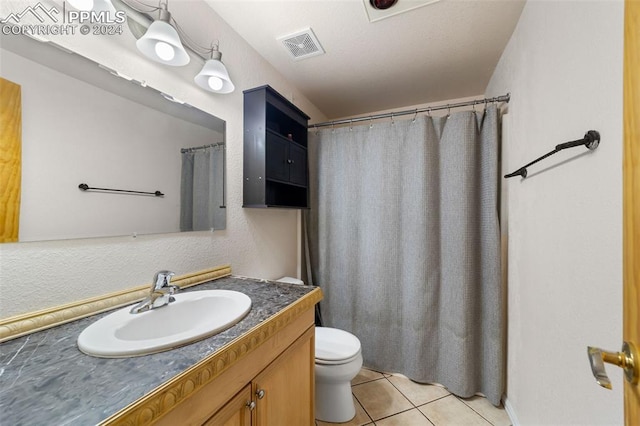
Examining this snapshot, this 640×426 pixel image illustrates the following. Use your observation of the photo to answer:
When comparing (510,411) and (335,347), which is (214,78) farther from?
(510,411)

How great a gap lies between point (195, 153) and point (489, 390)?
2.24 m

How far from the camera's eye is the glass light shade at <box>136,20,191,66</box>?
3.06ft

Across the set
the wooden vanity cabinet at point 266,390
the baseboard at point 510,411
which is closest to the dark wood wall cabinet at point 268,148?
the wooden vanity cabinet at point 266,390

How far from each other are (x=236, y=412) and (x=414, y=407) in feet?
4.42

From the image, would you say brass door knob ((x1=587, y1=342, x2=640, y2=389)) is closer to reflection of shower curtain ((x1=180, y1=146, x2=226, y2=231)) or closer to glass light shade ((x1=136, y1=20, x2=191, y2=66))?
reflection of shower curtain ((x1=180, y1=146, x2=226, y2=231))

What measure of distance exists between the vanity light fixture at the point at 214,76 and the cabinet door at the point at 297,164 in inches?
23.6

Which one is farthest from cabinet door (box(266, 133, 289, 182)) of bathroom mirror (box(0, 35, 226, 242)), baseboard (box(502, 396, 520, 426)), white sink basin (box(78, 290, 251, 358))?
baseboard (box(502, 396, 520, 426))

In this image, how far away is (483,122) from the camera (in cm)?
164

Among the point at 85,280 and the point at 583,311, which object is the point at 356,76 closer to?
the point at 583,311

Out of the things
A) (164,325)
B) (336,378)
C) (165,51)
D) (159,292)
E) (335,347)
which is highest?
(165,51)

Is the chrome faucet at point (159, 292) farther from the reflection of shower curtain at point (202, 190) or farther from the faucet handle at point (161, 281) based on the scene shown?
the reflection of shower curtain at point (202, 190)

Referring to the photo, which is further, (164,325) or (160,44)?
(160,44)

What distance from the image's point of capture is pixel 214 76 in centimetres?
121

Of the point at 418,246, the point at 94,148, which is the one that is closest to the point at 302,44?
the point at 94,148
